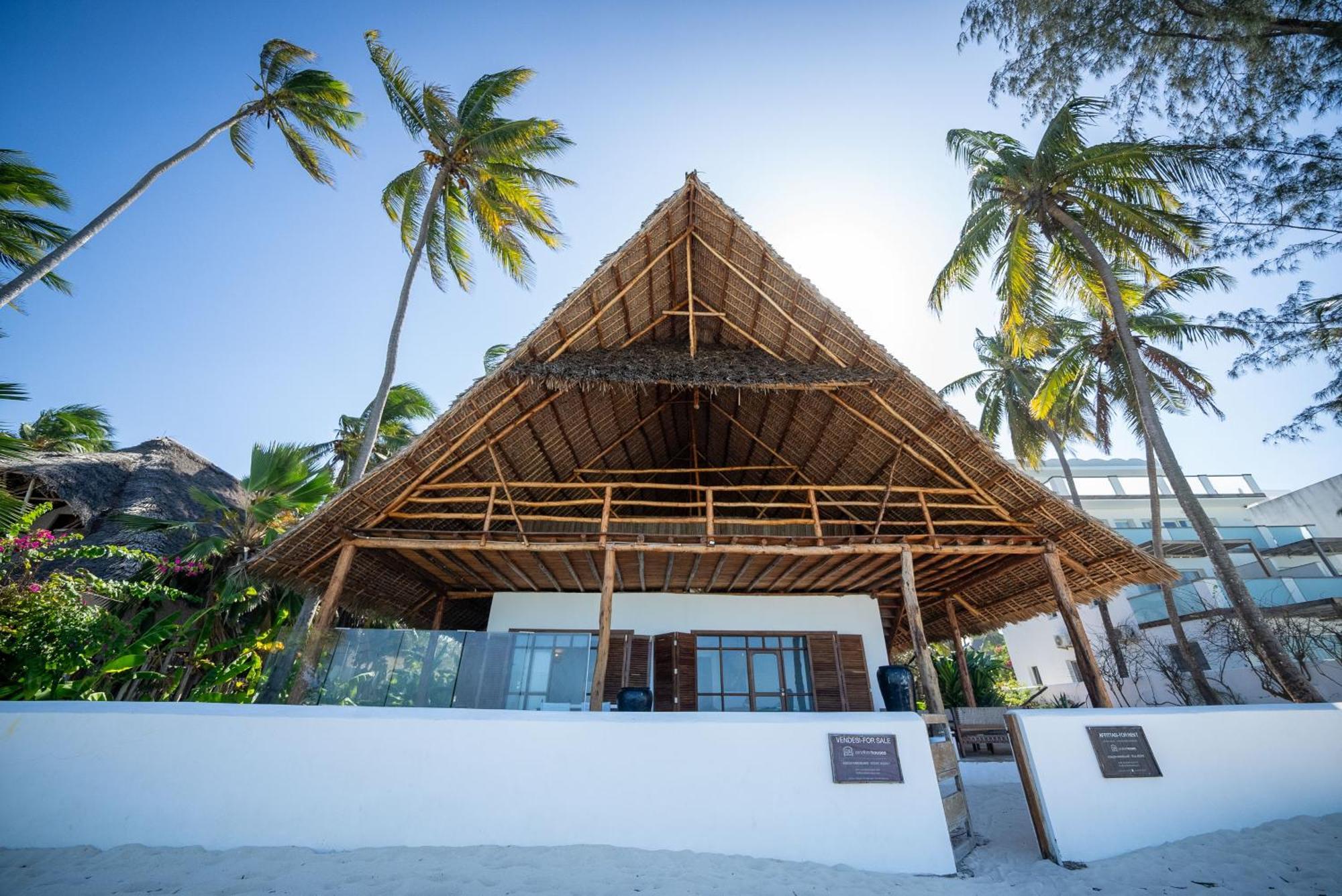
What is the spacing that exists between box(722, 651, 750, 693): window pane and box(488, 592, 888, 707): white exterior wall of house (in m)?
0.37

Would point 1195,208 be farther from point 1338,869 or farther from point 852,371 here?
point 1338,869

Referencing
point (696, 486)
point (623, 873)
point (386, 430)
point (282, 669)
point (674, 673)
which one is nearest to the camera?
point (623, 873)

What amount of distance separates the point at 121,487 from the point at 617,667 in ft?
30.8

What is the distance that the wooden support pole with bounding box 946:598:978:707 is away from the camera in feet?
29.5

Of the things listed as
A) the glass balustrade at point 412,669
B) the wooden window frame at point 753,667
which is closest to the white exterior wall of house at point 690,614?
the wooden window frame at point 753,667

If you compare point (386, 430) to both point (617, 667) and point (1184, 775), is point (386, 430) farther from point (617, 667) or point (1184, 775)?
point (1184, 775)

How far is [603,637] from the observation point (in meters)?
5.67

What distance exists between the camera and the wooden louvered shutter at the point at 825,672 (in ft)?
25.3

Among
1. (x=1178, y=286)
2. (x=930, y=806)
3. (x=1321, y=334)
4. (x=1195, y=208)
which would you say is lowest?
(x=930, y=806)

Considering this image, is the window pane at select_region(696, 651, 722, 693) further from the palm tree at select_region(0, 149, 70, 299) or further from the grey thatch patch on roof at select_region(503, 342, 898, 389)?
the palm tree at select_region(0, 149, 70, 299)

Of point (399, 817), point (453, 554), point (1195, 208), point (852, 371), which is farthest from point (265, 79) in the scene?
point (1195, 208)

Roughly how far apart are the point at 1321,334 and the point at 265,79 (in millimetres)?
16840

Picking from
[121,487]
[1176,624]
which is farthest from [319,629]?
[1176,624]

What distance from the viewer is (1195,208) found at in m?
7.42
